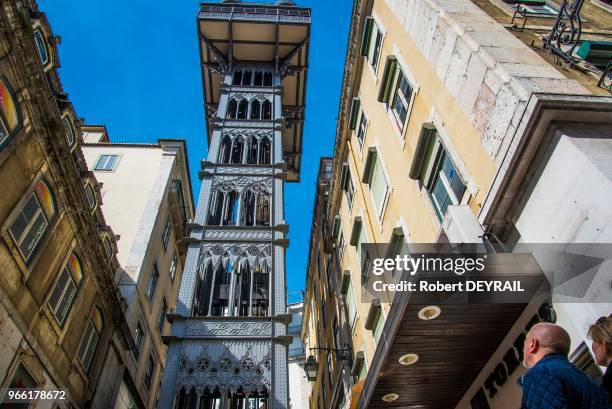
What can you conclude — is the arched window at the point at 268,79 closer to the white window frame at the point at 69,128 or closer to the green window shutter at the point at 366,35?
the green window shutter at the point at 366,35

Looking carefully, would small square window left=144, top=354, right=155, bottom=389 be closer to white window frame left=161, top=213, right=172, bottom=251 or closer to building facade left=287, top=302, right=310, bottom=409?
white window frame left=161, top=213, right=172, bottom=251

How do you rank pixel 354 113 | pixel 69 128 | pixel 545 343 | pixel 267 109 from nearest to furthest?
pixel 545 343, pixel 69 128, pixel 354 113, pixel 267 109

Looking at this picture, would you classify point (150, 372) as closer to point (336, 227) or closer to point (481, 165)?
point (336, 227)

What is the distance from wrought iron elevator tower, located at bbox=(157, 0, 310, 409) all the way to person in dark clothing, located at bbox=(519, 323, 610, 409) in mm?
10986

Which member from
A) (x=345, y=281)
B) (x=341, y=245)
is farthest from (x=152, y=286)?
(x=345, y=281)

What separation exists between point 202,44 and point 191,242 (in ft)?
62.7

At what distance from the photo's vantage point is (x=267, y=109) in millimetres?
28953

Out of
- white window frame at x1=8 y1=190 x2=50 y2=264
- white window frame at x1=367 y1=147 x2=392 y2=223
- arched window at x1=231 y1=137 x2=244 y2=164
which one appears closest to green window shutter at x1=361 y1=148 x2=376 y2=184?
white window frame at x1=367 y1=147 x2=392 y2=223

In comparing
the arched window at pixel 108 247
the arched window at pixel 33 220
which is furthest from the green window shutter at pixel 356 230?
the arched window at pixel 33 220

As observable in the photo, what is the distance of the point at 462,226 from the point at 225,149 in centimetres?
1882

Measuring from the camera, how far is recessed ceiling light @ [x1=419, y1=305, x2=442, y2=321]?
22.9ft

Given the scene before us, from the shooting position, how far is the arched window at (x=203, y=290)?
16.2 m

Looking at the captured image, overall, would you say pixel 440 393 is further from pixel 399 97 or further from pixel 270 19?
pixel 270 19

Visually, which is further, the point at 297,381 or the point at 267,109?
the point at 297,381
